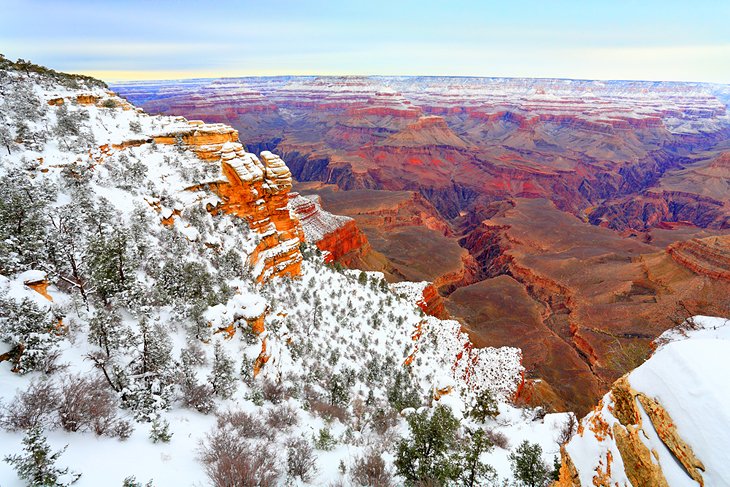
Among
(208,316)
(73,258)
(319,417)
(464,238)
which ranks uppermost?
(73,258)

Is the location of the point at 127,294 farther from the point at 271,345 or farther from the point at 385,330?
the point at 385,330

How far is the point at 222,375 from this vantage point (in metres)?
10.7

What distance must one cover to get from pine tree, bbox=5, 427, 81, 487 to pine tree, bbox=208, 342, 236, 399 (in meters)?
4.84

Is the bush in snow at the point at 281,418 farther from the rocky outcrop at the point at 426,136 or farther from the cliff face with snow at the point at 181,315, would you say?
the rocky outcrop at the point at 426,136

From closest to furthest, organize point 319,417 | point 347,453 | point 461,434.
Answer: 1. point 347,453
2. point 319,417
3. point 461,434

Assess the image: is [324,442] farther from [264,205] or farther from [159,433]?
[264,205]

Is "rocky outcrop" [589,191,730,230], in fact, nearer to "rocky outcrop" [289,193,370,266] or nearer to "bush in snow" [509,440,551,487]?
"rocky outcrop" [289,193,370,266]

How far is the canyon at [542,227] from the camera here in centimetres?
3966

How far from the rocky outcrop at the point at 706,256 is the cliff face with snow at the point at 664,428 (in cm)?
5513

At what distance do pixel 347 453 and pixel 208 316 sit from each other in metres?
6.69

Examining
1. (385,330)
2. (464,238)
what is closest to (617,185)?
(464,238)

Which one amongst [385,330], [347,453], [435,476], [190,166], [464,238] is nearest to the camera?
[435,476]

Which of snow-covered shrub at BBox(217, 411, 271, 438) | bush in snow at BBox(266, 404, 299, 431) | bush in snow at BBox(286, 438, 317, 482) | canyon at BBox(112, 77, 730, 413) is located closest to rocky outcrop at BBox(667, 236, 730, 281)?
canyon at BBox(112, 77, 730, 413)

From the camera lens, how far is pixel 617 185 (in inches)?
5054
